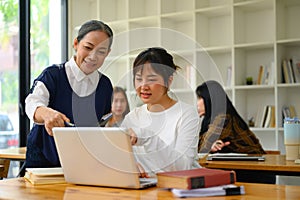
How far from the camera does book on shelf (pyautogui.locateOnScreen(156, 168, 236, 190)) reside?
1.34 metres

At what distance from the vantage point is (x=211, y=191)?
1.36 metres

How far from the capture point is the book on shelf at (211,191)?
4.40ft

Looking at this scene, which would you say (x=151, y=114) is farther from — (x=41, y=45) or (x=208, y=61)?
(x=41, y=45)

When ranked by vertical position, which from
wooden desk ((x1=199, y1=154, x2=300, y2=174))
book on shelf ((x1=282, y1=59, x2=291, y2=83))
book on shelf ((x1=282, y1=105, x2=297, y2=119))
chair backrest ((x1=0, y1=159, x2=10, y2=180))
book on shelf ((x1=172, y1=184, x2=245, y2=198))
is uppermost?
book on shelf ((x1=282, y1=59, x2=291, y2=83))

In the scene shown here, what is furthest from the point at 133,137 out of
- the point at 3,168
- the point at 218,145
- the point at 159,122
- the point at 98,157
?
the point at 218,145

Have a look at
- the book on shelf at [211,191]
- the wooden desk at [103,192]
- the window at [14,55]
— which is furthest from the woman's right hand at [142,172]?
the window at [14,55]

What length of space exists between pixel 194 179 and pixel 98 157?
321mm

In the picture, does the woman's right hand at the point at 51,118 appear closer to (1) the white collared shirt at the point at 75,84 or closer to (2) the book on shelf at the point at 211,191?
(1) the white collared shirt at the point at 75,84

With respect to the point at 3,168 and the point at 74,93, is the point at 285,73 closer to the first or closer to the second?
the point at 3,168

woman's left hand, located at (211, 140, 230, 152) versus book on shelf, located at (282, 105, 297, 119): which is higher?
book on shelf, located at (282, 105, 297, 119)

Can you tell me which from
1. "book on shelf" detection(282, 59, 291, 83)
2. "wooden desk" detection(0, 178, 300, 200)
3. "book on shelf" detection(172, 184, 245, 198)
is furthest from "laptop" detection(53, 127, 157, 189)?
"book on shelf" detection(282, 59, 291, 83)

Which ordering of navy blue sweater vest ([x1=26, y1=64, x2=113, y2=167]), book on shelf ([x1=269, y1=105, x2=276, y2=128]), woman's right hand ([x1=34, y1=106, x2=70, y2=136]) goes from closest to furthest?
woman's right hand ([x1=34, y1=106, x2=70, y2=136]) → navy blue sweater vest ([x1=26, y1=64, x2=113, y2=167]) → book on shelf ([x1=269, y1=105, x2=276, y2=128])

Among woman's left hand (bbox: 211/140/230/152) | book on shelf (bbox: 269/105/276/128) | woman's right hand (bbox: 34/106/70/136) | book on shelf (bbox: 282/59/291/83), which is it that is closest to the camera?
woman's right hand (bbox: 34/106/70/136)

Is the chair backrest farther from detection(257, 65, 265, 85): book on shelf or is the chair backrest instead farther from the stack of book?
detection(257, 65, 265, 85): book on shelf
